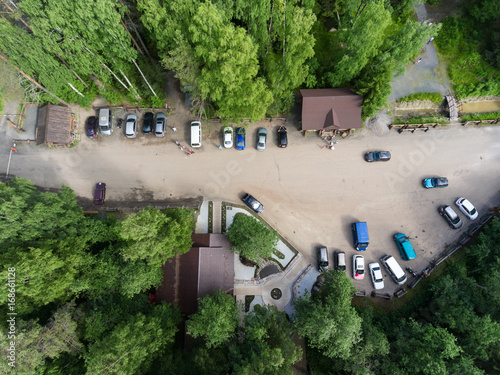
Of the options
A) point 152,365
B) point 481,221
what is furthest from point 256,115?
point 481,221

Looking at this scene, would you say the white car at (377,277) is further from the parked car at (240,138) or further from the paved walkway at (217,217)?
the parked car at (240,138)

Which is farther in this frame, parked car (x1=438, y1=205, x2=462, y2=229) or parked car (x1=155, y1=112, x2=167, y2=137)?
parked car (x1=155, y1=112, x2=167, y2=137)

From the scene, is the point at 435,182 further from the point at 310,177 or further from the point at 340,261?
the point at 340,261

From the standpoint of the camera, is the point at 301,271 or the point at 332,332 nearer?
the point at 332,332

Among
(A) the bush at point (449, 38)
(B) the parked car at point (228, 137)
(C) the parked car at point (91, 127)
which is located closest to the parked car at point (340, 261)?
(B) the parked car at point (228, 137)

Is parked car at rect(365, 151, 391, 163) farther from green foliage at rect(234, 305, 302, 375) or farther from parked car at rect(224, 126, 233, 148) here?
green foliage at rect(234, 305, 302, 375)

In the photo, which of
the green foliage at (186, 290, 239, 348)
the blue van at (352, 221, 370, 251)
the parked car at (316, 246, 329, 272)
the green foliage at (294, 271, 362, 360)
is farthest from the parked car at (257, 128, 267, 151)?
the green foliage at (186, 290, 239, 348)

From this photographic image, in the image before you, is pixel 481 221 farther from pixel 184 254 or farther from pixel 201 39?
pixel 201 39
